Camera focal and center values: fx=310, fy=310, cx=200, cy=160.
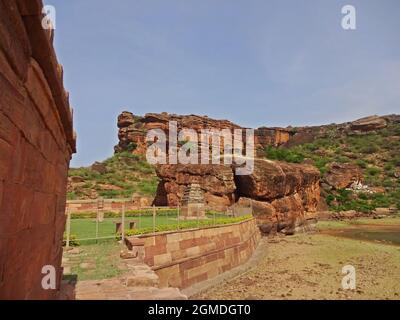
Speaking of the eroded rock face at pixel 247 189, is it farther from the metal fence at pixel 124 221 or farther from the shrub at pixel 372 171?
the shrub at pixel 372 171

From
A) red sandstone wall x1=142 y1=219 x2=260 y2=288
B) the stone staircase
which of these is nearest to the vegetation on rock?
red sandstone wall x1=142 y1=219 x2=260 y2=288

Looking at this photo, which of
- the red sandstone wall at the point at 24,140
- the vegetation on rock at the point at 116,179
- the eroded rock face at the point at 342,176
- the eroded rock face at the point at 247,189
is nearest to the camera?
the red sandstone wall at the point at 24,140

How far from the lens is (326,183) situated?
51.3m

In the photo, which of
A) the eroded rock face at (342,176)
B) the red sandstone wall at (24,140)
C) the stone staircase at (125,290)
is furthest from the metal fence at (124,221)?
the eroded rock face at (342,176)

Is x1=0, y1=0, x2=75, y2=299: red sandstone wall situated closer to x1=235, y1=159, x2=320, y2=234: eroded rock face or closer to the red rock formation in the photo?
x1=235, y1=159, x2=320, y2=234: eroded rock face

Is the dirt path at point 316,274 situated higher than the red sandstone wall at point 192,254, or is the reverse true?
the red sandstone wall at point 192,254

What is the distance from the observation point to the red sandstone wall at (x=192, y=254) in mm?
11078

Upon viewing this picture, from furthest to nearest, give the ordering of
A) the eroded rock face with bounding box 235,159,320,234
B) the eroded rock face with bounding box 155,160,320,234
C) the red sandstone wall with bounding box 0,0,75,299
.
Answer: the eroded rock face with bounding box 235,159,320,234
the eroded rock face with bounding box 155,160,320,234
the red sandstone wall with bounding box 0,0,75,299

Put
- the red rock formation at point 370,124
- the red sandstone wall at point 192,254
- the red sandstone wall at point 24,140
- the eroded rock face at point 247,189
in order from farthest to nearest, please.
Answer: the red rock formation at point 370,124 → the eroded rock face at point 247,189 → the red sandstone wall at point 192,254 → the red sandstone wall at point 24,140

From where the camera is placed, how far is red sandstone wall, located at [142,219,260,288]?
1108 cm

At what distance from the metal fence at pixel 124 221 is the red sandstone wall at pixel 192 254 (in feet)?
1.63

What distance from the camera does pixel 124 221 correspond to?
13.2 meters

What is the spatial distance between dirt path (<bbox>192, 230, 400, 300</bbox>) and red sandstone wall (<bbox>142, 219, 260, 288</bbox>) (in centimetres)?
86
